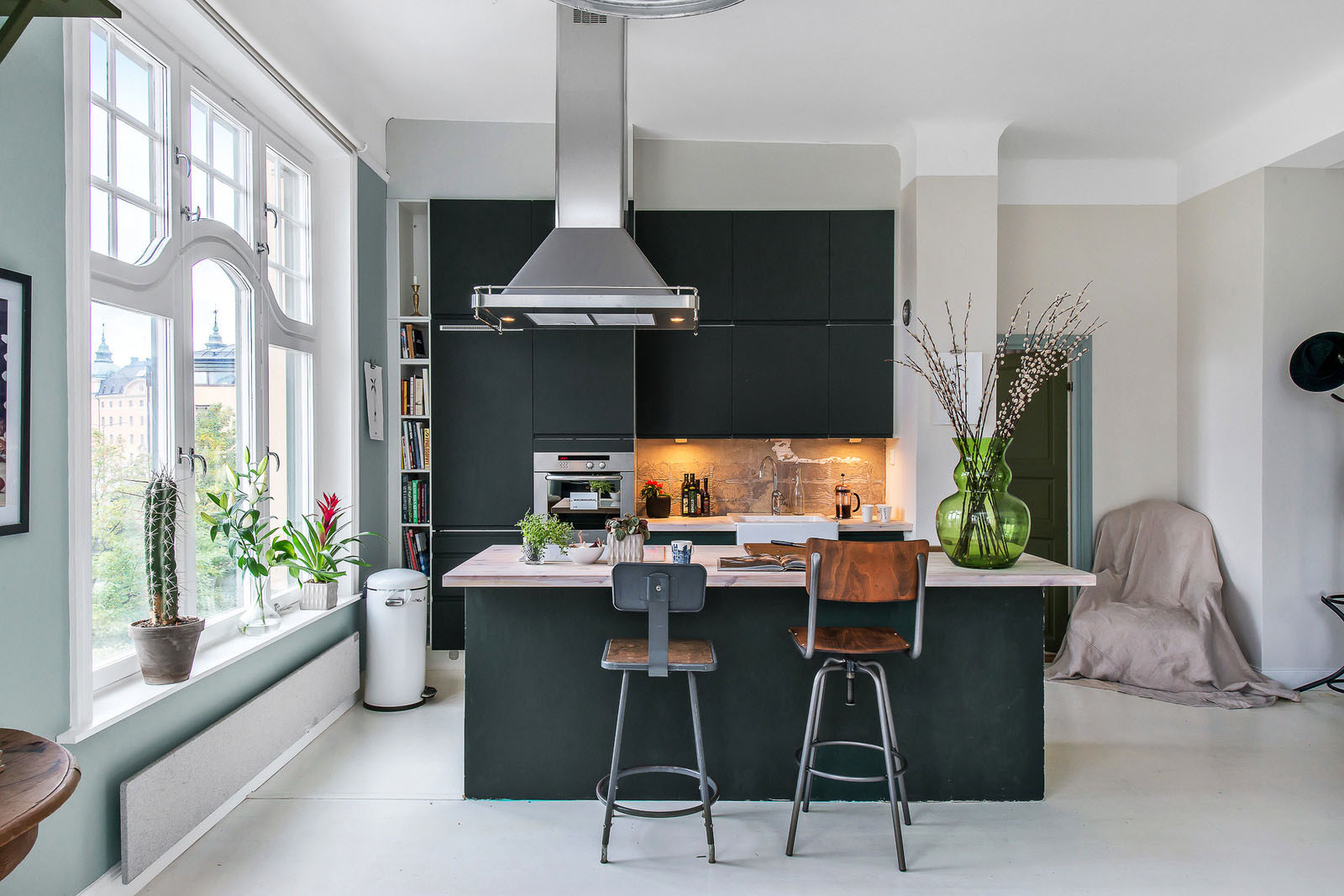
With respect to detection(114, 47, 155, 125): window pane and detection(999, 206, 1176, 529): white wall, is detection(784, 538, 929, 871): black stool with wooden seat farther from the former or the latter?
detection(999, 206, 1176, 529): white wall

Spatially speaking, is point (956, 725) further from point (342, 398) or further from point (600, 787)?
point (342, 398)

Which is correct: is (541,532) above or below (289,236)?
Result: below

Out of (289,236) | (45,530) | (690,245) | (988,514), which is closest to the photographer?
(45,530)

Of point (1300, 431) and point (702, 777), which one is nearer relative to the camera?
point (702, 777)

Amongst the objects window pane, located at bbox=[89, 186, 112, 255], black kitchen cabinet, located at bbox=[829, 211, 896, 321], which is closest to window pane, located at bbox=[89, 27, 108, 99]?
window pane, located at bbox=[89, 186, 112, 255]

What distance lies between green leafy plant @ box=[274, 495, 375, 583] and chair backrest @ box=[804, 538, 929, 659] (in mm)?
2317

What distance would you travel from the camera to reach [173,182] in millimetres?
3039

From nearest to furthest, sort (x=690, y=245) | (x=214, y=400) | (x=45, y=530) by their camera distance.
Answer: (x=45, y=530), (x=214, y=400), (x=690, y=245)

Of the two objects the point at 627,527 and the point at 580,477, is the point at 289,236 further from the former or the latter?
the point at 627,527

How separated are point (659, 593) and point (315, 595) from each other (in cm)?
215

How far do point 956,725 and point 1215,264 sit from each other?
370 cm

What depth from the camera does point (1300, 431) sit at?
15.7 feet

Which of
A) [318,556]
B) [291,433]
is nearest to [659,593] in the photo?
[318,556]

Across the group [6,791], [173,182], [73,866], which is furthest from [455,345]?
[6,791]
